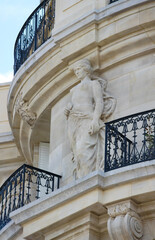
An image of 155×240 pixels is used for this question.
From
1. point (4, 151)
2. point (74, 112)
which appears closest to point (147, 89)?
point (74, 112)

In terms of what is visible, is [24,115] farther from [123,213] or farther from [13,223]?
[123,213]

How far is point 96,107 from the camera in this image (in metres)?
19.6

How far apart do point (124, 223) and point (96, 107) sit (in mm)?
2482

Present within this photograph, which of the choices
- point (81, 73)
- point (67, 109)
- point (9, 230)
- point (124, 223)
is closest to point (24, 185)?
point (9, 230)

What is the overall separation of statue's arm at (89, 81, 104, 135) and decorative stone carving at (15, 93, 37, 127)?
216 centimetres

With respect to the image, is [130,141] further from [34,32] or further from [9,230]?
[34,32]

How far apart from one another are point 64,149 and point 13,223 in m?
1.60

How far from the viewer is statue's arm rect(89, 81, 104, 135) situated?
19.4m

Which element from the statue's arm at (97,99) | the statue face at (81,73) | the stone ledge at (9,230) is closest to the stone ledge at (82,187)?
the stone ledge at (9,230)

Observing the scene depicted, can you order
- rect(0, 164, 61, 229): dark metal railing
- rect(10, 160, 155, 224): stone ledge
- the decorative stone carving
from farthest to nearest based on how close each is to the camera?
1. the decorative stone carving
2. rect(0, 164, 61, 229): dark metal railing
3. rect(10, 160, 155, 224): stone ledge

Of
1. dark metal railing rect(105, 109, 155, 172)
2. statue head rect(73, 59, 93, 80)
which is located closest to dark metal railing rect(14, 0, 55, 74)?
statue head rect(73, 59, 93, 80)

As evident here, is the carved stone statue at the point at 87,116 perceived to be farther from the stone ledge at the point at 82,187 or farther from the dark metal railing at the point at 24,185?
the stone ledge at the point at 82,187

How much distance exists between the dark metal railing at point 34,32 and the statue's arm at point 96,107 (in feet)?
7.54

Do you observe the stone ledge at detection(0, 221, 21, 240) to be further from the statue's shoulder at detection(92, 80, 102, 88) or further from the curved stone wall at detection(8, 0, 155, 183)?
the statue's shoulder at detection(92, 80, 102, 88)
